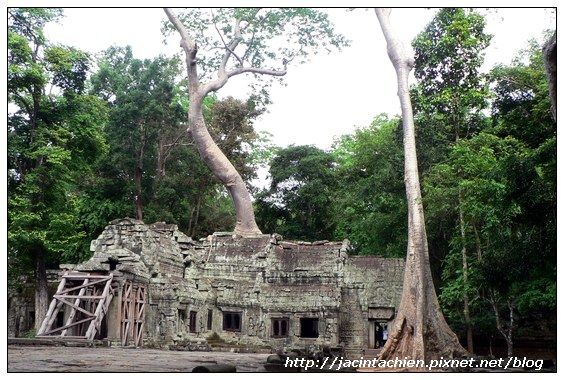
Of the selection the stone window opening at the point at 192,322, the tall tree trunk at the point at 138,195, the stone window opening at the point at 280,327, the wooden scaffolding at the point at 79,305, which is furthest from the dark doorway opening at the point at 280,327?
the tall tree trunk at the point at 138,195

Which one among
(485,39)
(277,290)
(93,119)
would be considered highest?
(485,39)

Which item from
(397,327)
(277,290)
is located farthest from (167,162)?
(397,327)

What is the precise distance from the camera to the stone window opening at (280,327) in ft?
73.2

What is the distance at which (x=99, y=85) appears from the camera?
1403 inches

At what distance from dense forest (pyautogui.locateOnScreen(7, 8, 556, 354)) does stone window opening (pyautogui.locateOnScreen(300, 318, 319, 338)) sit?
4131 millimetres

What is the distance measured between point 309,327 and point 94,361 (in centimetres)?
987

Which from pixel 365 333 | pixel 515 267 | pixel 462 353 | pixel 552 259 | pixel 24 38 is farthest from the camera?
pixel 365 333

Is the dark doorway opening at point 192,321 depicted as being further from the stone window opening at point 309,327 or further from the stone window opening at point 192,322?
the stone window opening at point 309,327

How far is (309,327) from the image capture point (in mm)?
22344

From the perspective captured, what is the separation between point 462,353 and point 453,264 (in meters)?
7.34

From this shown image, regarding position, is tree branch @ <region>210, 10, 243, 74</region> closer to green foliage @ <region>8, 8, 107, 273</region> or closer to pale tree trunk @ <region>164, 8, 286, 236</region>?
pale tree trunk @ <region>164, 8, 286, 236</region>

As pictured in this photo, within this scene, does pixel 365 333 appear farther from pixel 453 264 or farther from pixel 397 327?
pixel 397 327

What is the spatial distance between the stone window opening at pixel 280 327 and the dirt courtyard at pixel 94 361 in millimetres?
6337

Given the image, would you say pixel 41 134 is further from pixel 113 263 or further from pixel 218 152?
pixel 218 152
